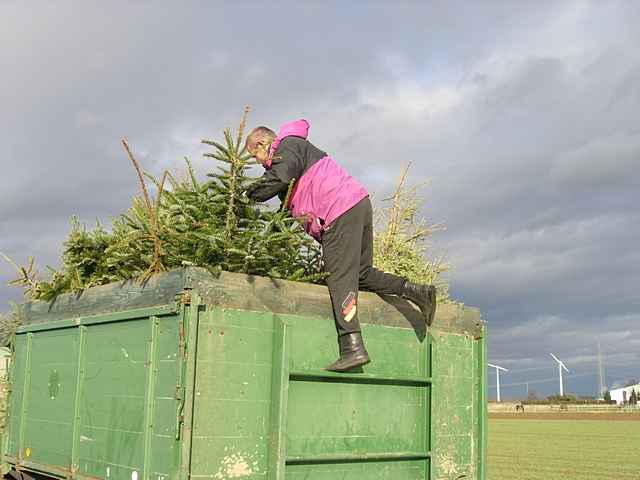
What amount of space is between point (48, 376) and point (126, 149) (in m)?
1.74

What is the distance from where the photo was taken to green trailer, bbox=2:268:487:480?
3748 millimetres

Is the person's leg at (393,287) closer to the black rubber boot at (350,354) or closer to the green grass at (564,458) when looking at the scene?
the black rubber boot at (350,354)

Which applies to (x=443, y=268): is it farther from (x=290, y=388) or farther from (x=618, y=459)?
(x=618, y=459)

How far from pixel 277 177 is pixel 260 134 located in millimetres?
449

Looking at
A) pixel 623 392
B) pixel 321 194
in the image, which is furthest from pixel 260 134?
pixel 623 392

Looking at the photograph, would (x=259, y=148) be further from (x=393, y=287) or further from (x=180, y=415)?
(x=180, y=415)

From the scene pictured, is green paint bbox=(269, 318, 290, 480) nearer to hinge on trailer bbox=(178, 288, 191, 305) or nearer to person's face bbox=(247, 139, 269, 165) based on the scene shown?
hinge on trailer bbox=(178, 288, 191, 305)

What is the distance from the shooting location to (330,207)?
14.8 ft

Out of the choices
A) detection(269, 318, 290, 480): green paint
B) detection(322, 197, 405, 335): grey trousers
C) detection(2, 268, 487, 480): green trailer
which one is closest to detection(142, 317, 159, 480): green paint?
detection(2, 268, 487, 480): green trailer

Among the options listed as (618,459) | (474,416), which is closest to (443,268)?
(474,416)

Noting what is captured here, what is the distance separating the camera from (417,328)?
464cm

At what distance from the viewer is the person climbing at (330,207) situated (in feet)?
14.4

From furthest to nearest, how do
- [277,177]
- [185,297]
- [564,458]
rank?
[564,458]
[277,177]
[185,297]

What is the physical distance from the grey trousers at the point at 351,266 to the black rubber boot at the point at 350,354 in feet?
0.13
